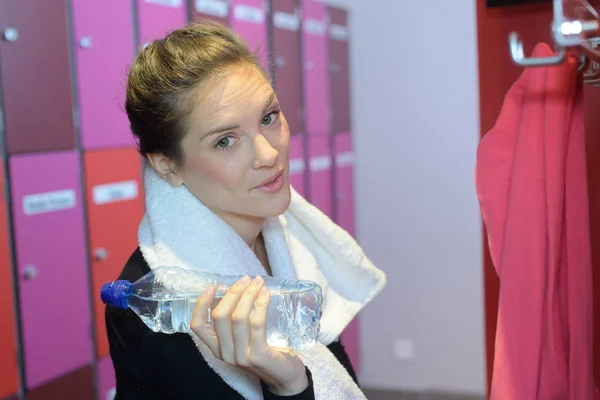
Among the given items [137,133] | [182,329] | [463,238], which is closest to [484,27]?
[137,133]

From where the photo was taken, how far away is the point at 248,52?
139 centimetres

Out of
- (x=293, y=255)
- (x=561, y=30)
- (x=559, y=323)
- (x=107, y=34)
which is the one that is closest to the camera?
(x=561, y=30)

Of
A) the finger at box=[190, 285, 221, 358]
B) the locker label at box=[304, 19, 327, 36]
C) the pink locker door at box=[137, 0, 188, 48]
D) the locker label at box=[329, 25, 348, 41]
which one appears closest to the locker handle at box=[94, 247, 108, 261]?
the pink locker door at box=[137, 0, 188, 48]

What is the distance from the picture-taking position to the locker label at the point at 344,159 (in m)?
4.25

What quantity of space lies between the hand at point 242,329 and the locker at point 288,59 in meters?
2.52

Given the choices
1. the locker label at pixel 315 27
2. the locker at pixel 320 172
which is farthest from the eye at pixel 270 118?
the locker label at pixel 315 27

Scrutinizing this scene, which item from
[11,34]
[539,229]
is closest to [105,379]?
[11,34]

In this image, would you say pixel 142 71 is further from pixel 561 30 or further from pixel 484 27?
pixel 561 30

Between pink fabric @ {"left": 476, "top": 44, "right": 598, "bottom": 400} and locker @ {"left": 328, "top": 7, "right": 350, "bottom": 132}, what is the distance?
3.05m

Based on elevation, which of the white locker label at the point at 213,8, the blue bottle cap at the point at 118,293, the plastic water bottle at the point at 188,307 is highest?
the white locker label at the point at 213,8

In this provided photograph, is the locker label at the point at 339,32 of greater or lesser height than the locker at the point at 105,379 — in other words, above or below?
above

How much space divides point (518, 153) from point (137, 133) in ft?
2.23

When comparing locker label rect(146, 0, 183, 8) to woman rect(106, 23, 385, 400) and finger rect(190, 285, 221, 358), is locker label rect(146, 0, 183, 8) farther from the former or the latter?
finger rect(190, 285, 221, 358)

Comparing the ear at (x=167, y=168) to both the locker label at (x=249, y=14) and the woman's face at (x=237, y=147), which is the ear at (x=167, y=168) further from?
the locker label at (x=249, y=14)
